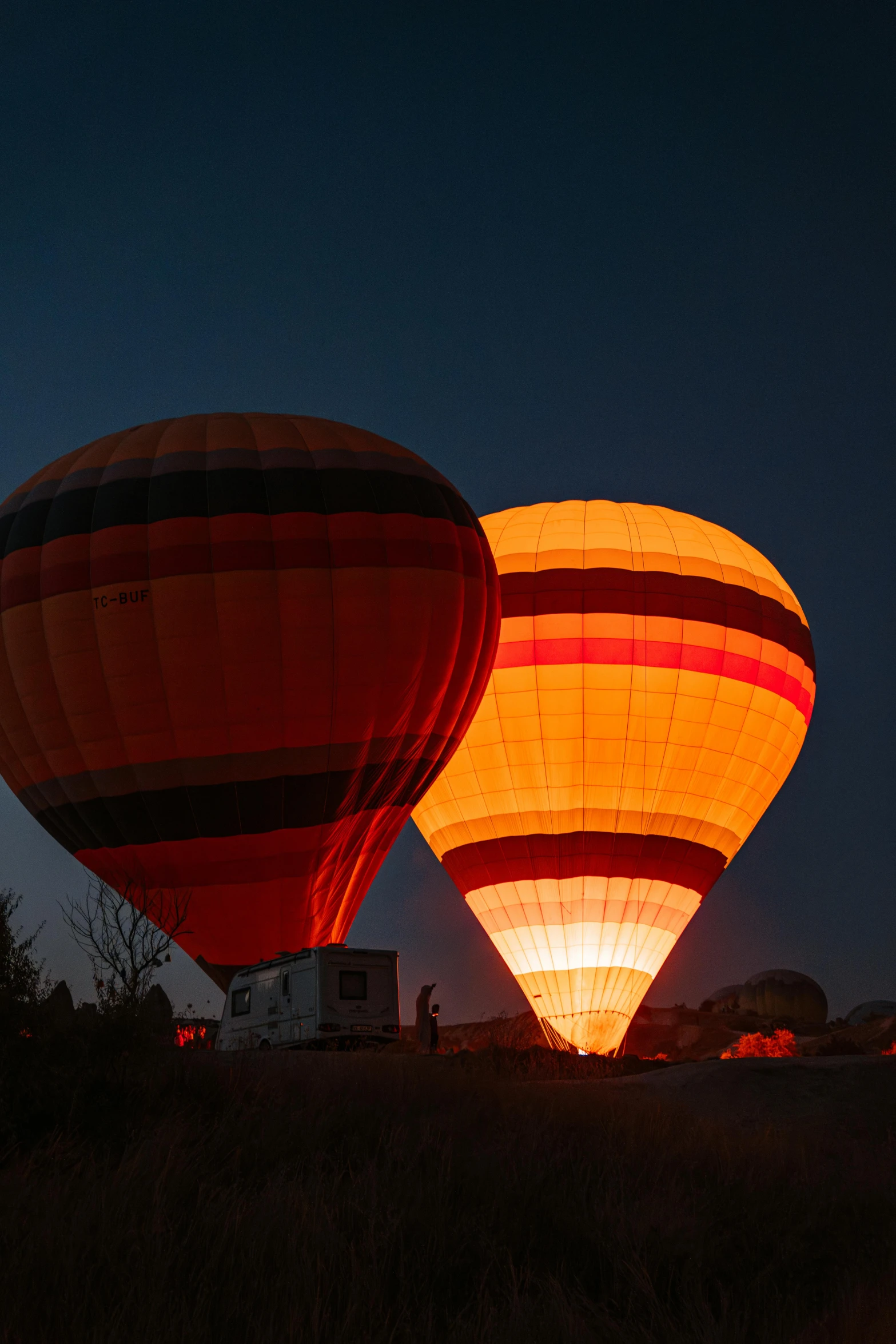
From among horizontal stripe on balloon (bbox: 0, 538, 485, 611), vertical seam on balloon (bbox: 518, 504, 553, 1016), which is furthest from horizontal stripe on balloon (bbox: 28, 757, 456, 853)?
vertical seam on balloon (bbox: 518, 504, 553, 1016)

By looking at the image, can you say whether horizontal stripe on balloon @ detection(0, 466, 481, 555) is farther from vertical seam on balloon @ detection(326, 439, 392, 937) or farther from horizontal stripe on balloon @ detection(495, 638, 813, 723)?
horizontal stripe on balloon @ detection(495, 638, 813, 723)

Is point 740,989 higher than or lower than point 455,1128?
higher

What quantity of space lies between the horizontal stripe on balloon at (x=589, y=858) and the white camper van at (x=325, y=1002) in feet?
19.8

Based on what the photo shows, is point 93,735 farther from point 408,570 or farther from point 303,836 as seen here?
point 408,570

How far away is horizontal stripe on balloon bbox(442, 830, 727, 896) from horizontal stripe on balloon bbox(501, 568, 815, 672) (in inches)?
170

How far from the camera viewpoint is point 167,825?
1920cm

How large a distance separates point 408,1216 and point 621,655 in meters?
17.3

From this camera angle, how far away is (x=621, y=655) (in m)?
24.4

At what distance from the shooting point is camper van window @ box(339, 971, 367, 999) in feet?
59.6

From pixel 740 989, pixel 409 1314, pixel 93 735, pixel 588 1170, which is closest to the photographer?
pixel 409 1314

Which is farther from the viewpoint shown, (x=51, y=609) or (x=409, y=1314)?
(x=51, y=609)

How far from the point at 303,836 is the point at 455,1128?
973 cm

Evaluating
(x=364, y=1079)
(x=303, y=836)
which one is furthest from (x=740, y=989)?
(x=364, y=1079)

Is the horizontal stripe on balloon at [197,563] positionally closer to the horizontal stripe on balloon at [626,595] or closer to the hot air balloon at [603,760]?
the horizontal stripe on balloon at [626,595]
